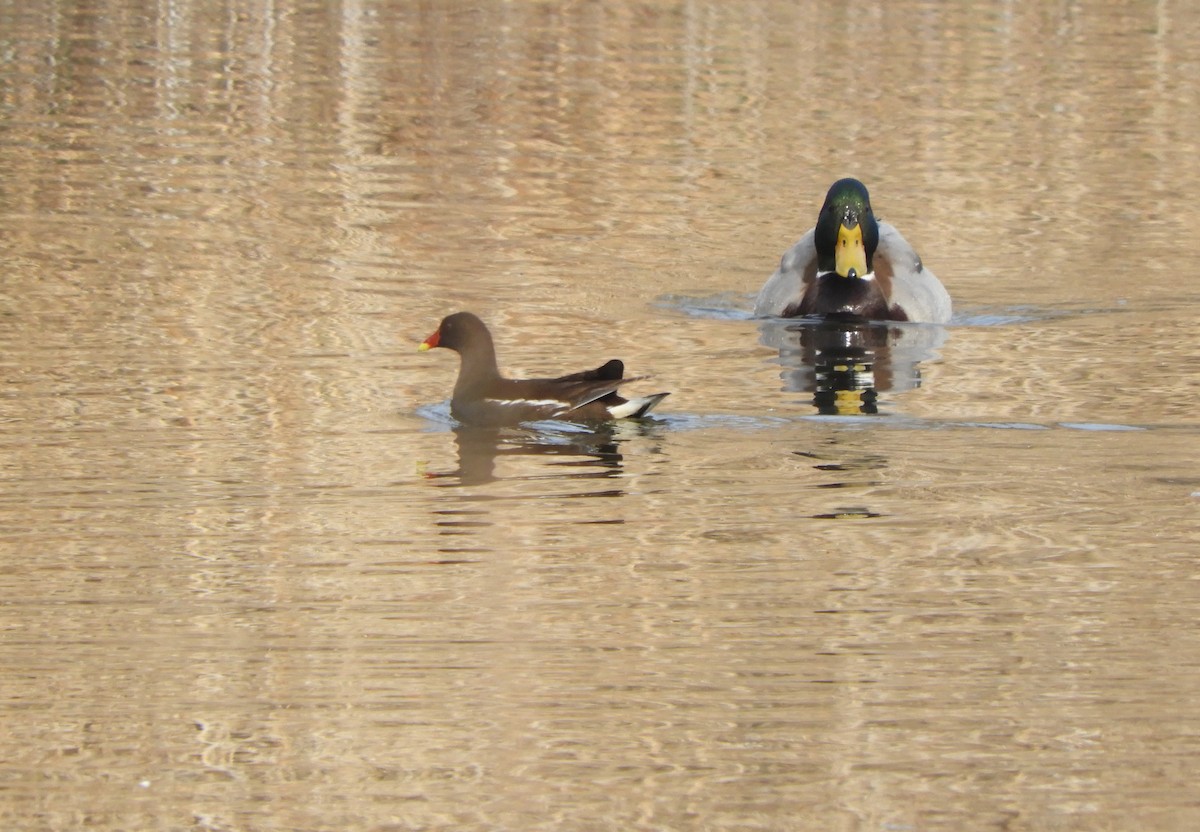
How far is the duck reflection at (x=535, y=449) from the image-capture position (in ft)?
30.5

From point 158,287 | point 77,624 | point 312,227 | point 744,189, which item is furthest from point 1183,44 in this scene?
point 77,624

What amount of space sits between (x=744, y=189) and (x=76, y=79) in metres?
9.45

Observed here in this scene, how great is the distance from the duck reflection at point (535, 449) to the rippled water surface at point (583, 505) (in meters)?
0.03

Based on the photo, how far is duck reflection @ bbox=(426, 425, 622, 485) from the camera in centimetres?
928

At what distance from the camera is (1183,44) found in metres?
31.8

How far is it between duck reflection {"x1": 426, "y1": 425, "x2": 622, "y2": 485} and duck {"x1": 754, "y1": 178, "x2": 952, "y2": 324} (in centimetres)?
445

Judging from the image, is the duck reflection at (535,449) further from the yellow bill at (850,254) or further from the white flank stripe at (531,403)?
the yellow bill at (850,254)

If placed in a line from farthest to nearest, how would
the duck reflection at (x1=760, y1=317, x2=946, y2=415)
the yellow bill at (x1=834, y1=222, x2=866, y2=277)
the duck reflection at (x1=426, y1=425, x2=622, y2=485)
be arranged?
the yellow bill at (x1=834, y1=222, x2=866, y2=277) → the duck reflection at (x1=760, y1=317, x2=946, y2=415) → the duck reflection at (x1=426, y1=425, x2=622, y2=485)

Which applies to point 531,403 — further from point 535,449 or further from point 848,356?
point 848,356

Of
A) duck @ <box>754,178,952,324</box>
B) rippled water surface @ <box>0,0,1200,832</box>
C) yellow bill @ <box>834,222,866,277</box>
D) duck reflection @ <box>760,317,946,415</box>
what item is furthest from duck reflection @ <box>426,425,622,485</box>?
yellow bill @ <box>834,222,866,277</box>

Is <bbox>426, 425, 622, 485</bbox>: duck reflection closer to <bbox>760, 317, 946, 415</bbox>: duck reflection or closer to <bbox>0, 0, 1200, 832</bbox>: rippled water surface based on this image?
<bbox>0, 0, 1200, 832</bbox>: rippled water surface

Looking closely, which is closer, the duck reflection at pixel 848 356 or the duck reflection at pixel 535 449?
the duck reflection at pixel 535 449

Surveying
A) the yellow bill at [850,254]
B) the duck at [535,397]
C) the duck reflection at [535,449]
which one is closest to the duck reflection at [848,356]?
the yellow bill at [850,254]

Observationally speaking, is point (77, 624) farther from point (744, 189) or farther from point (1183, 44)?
point (1183, 44)
